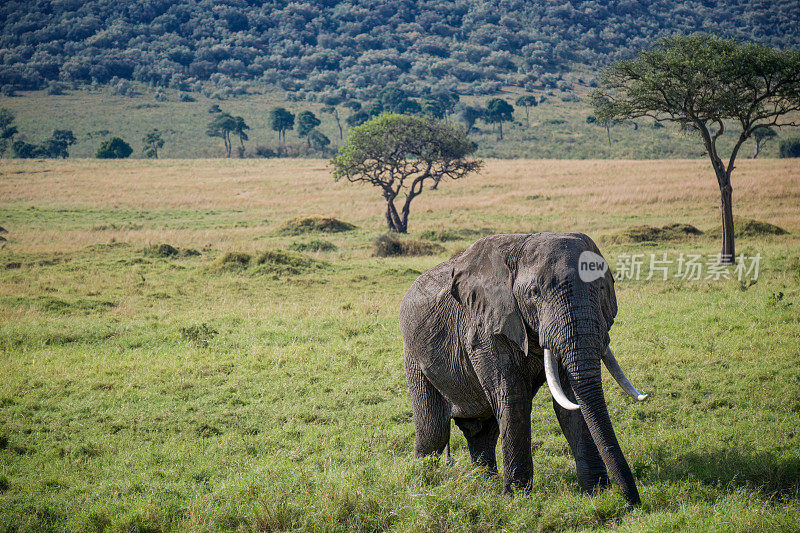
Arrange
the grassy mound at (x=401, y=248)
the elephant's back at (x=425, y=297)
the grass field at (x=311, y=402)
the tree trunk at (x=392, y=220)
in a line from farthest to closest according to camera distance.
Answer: the tree trunk at (x=392, y=220) → the grassy mound at (x=401, y=248) → the elephant's back at (x=425, y=297) → the grass field at (x=311, y=402)

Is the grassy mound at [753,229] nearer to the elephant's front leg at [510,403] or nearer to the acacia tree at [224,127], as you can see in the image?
the elephant's front leg at [510,403]

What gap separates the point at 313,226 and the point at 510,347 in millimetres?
28668

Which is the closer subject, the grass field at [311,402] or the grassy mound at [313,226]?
the grass field at [311,402]

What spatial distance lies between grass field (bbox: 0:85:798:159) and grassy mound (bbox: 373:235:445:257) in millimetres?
52067

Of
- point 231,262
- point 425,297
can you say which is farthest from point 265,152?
point 425,297

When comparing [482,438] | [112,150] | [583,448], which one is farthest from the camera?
[112,150]

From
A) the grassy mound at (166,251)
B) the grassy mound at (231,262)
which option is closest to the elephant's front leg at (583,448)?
the grassy mound at (231,262)

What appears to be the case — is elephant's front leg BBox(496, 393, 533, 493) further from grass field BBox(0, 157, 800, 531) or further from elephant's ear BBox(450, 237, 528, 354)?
elephant's ear BBox(450, 237, 528, 354)

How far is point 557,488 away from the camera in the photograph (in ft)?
21.0

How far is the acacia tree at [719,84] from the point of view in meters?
21.2

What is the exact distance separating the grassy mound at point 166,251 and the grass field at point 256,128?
189 feet

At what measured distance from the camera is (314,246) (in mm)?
28156

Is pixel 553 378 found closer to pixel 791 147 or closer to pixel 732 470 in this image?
pixel 732 470

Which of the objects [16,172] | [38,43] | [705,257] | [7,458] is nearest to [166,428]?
[7,458]
